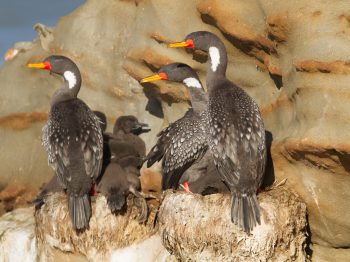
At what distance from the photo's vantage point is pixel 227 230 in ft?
31.0

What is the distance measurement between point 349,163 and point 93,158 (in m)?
3.24

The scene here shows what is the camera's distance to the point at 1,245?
12.1 metres

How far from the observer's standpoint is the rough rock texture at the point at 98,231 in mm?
10492

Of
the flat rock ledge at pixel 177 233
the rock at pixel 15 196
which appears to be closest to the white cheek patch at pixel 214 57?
the flat rock ledge at pixel 177 233

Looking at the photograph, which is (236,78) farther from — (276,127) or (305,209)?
(305,209)

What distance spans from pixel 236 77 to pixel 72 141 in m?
2.43

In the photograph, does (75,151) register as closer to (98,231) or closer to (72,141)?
(72,141)

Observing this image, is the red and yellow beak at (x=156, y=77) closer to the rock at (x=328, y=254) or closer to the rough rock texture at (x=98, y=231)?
the rough rock texture at (x=98, y=231)

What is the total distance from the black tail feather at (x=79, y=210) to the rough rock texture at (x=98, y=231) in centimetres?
18

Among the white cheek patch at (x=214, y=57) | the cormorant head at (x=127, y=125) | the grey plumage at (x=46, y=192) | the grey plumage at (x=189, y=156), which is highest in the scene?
the white cheek patch at (x=214, y=57)

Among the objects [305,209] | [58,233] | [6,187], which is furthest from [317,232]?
[6,187]

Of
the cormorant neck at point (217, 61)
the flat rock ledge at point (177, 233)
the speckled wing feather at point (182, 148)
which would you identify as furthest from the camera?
the cormorant neck at point (217, 61)

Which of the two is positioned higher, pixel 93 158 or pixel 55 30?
pixel 55 30

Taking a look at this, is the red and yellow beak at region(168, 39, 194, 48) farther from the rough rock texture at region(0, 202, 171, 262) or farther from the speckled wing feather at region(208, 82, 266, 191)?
the rough rock texture at region(0, 202, 171, 262)
